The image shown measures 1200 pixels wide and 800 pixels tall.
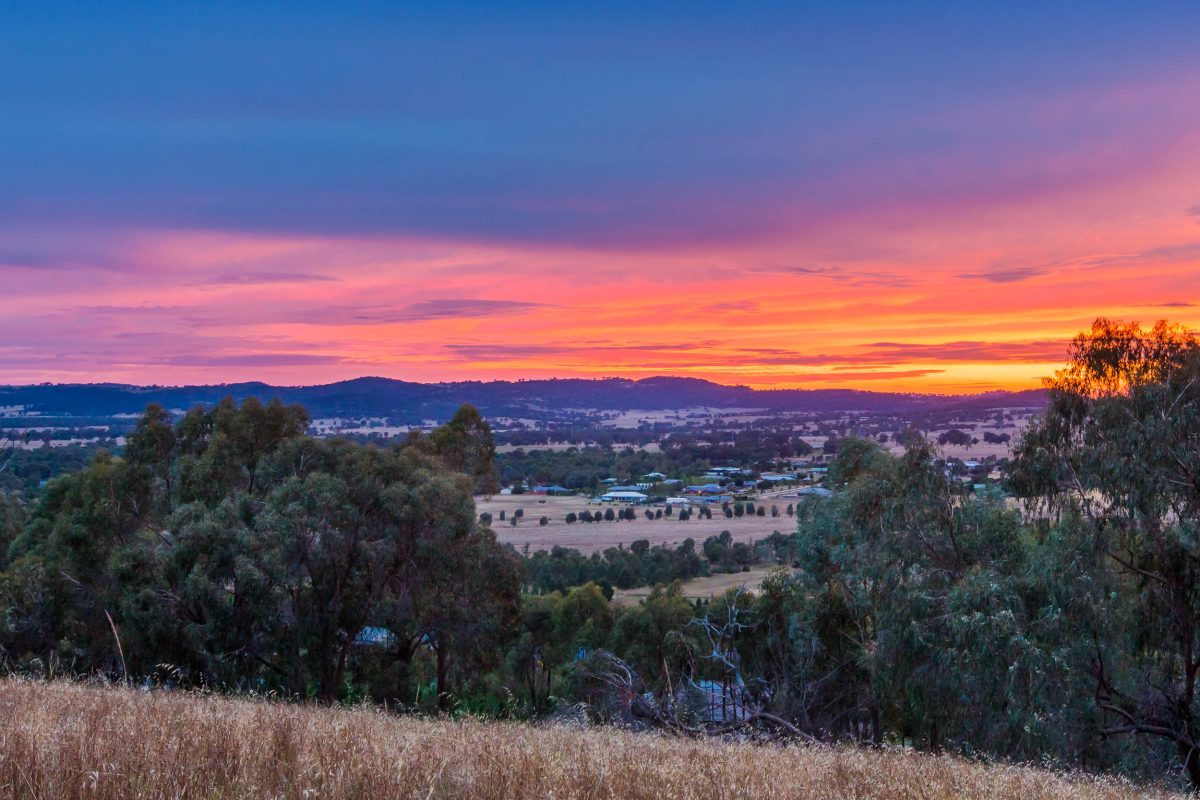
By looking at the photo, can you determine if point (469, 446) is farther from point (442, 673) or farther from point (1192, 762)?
point (1192, 762)

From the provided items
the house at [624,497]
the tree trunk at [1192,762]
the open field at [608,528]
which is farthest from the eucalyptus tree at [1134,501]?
the house at [624,497]

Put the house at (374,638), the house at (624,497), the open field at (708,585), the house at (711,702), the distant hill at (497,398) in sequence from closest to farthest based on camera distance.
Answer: the house at (711,702), the house at (374,638), the open field at (708,585), the distant hill at (497,398), the house at (624,497)

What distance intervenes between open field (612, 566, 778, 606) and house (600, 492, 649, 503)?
87.8ft

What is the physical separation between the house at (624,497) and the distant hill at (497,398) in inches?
536

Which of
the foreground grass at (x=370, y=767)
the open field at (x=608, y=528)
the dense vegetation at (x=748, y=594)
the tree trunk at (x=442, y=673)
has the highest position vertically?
the foreground grass at (x=370, y=767)

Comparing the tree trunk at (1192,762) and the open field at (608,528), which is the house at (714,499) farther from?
the tree trunk at (1192,762)

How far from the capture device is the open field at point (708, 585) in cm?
3441

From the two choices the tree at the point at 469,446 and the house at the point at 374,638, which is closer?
the house at the point at 374,638

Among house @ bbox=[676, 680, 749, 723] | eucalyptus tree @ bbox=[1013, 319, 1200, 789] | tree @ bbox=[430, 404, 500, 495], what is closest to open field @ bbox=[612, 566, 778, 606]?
tree @ bbox=[430, 404, 500, 495]

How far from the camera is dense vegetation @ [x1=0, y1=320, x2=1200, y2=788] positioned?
14.7 m

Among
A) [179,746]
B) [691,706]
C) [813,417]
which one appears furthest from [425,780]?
[813,417]

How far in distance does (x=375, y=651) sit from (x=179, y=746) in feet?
61.2

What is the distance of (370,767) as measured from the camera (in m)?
4.25

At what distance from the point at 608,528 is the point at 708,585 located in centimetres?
1958
